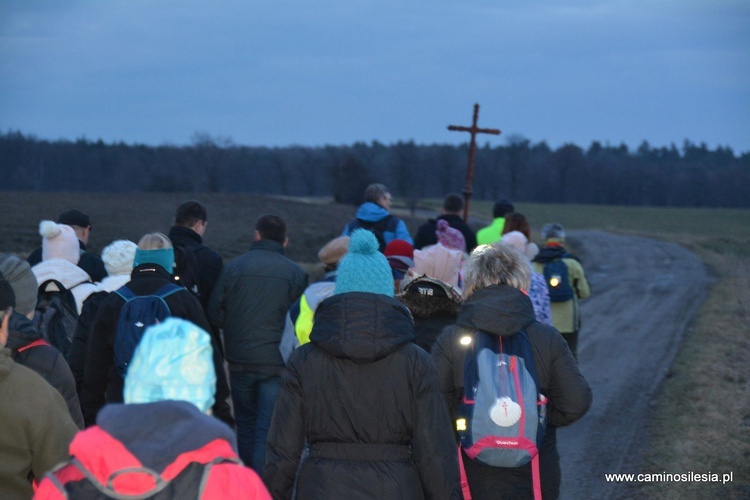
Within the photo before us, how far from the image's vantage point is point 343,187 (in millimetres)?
80938

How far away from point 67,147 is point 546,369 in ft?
398

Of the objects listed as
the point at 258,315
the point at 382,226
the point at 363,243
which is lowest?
the point at 258,315

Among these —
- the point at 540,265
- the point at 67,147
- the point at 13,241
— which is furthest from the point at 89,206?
the point at 67,147

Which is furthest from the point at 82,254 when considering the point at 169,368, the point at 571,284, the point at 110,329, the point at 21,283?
the point at 571,284

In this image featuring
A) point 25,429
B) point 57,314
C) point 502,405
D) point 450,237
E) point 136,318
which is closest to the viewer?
point 25,429

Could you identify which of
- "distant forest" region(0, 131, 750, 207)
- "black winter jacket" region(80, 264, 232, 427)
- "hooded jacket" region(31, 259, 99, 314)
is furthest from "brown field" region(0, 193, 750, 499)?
"distant forest" region(0, 131, 750, 207)

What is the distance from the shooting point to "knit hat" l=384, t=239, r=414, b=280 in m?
5.90

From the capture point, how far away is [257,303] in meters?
6.11

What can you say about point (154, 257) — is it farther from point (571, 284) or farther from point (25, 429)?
point (571, 284)

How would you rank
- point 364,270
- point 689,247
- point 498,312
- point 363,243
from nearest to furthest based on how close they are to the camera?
point 364,270 → point 363,243 → point 498,312 → point 689,247

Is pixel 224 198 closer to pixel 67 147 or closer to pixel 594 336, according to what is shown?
pixel 594 336

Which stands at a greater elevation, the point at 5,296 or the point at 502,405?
the point at 5,296

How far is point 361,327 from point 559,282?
212 inches

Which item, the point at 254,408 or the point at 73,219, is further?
the point at 73,219
